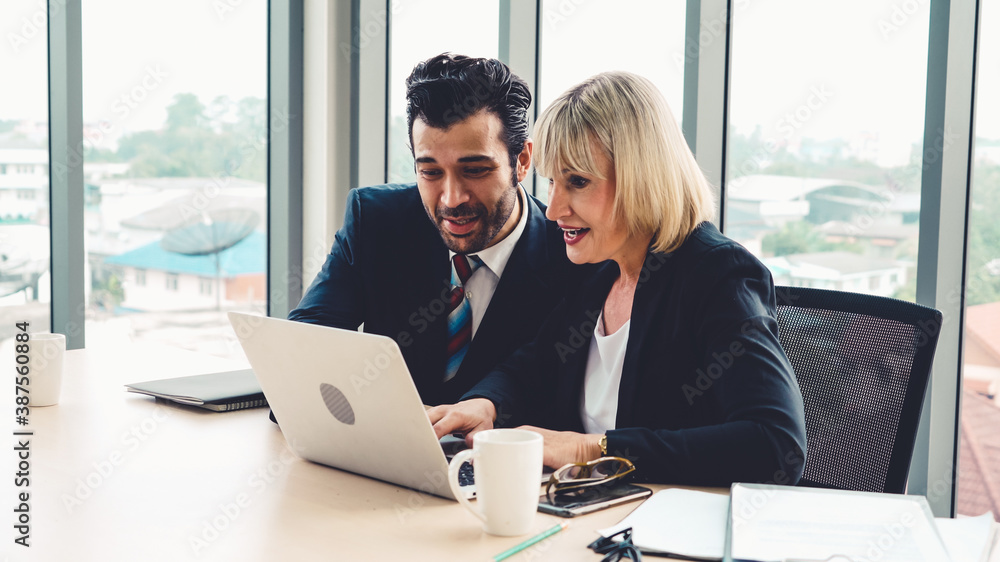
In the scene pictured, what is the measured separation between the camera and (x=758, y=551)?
0.81m

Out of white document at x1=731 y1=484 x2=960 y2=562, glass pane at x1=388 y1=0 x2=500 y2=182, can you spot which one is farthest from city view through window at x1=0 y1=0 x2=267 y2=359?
white document at x1=731 y1=484 x2=960 y2=562

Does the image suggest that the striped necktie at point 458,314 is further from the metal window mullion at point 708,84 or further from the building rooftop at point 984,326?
the building rooftop at point 984,326

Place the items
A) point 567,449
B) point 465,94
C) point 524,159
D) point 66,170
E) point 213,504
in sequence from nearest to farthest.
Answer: point 213,504 < point 567,449 < point 465,94 < point 524,159 < point 66,170

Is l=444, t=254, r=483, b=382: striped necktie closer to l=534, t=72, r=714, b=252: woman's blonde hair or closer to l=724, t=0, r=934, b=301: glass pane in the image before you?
l=534, t=72, r=714, b=252: woman's blonde hair

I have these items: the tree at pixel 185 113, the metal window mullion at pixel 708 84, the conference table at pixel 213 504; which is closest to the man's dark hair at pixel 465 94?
the metal window mullion at pixel 708 84

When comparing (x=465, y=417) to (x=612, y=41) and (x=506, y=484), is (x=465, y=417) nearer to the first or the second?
(x=506, y=484)

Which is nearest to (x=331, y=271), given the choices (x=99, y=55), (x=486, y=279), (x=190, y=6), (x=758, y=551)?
(x=486, y=279)

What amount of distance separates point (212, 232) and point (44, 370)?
196cm

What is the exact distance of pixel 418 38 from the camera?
3.21 m

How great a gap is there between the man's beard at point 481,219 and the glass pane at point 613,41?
54cm

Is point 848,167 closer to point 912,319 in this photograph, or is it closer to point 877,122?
point 877,122

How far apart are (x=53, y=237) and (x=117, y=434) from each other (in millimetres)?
1621

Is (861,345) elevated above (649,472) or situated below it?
above

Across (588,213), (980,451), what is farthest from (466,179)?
(980,451)
